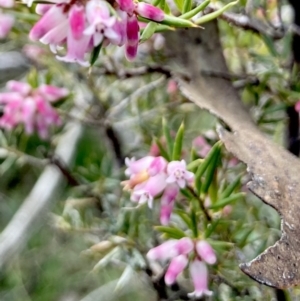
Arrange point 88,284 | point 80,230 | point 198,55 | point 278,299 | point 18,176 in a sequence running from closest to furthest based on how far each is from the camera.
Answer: point 278,299 → point 198,55 → point 80,230 → point 88,284 → point 18,176

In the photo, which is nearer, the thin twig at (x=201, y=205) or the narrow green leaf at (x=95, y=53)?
the narrow green leaf at (x=95, y=53)

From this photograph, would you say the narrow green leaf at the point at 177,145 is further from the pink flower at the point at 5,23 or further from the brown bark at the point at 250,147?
the pink flower at the point at 5,23

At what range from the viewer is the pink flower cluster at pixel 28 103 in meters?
0.83

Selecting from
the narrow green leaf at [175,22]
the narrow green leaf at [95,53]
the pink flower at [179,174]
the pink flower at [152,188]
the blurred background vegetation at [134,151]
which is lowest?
the blurred background vegetation at [134,151]

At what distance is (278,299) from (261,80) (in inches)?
10.7

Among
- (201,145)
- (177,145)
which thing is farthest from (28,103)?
(177,145)

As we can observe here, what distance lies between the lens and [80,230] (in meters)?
0.76

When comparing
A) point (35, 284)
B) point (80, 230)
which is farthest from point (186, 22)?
point (35, 284)

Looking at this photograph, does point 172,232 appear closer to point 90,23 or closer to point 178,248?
point 178,248

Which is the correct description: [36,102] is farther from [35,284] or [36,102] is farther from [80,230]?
[35,284]

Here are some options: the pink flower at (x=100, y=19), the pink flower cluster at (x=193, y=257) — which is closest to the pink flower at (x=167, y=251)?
the pink flower cluster at (x=193, y=257)

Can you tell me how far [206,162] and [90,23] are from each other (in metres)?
0.21

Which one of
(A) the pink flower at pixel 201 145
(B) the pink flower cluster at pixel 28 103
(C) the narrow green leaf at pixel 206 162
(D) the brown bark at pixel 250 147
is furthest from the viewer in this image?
(B) the pink flower cluster at pixel 28 103

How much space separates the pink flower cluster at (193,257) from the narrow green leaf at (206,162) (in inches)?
2.1
